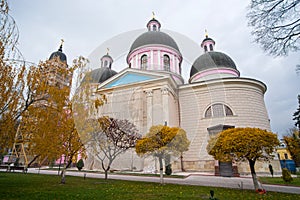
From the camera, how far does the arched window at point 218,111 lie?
62.7 feet

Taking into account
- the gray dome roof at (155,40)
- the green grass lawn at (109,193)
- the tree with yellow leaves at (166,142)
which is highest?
the gray dome roof at (155,40)

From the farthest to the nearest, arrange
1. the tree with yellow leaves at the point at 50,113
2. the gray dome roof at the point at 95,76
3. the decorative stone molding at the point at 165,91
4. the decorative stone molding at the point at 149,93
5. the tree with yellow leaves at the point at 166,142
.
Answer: the decorative stone molding at the point at 149,93 → the decorative stone molding at the point at 165,91 → the gray dome roof at the point at 95,76 → the tree with yellow leaves at the point at 50,113 → the tree with yellow leaves at the point at 166,142

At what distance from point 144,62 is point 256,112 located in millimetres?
14287

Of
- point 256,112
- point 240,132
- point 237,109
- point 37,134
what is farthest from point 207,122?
point 37,134

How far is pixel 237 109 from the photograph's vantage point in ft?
62.2

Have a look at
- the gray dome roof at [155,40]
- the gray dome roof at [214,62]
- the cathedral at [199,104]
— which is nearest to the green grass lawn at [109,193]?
the cathedral at [199,104]

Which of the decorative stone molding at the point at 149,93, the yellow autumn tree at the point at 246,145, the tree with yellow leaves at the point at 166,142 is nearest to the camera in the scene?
the tree with yellow leaves at the point at 166,142

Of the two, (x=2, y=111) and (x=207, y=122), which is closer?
(x=2, y=111)

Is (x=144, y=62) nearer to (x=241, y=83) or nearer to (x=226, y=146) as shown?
(x=241, y=83)

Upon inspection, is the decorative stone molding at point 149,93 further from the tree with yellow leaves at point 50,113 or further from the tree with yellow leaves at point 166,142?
the tree with yellow leaves at point 166,142

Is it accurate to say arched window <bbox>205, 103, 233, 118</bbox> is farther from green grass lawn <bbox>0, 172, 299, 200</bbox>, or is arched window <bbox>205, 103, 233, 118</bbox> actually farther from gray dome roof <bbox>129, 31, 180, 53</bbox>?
green grass lawn <bbox>0, 172, 299, 200</bbox>

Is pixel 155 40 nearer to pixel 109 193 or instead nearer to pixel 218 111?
pixel 218 111

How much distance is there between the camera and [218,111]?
19297 millimetres

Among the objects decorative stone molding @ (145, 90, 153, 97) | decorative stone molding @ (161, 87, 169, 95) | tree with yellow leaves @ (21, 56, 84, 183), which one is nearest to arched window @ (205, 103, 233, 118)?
decorative stone molding @ (161, 87, 169, 95)
